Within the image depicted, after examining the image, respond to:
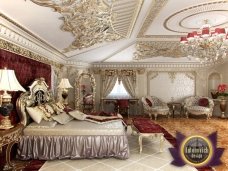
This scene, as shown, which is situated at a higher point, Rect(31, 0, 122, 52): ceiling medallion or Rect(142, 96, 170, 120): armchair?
Rect(31, 0, 122, 52): ceiling medallion

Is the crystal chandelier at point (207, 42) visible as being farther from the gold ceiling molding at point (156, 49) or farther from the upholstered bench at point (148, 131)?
the upholstered bench at point (148, 131)

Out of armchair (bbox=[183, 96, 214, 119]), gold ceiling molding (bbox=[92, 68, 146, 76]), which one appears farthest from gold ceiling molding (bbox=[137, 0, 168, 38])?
armchair (bbox=[183, 96, 214, 119])

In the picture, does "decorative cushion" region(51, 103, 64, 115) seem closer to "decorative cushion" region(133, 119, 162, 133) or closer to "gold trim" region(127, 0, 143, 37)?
"decorative cushion" region(133, 119, 162, 133)

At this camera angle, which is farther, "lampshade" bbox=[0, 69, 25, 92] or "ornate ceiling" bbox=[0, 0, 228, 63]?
"ornate ceiling" bbox=[0, 0, 228, 63]

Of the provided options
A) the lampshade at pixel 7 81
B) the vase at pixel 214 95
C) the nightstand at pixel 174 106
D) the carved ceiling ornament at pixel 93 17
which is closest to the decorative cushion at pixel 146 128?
the carved ceiling ornament at pixel 93 17

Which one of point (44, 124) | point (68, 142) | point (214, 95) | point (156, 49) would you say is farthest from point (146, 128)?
point (214, 95)

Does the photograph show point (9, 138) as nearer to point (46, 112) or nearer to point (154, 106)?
point (46, 112)

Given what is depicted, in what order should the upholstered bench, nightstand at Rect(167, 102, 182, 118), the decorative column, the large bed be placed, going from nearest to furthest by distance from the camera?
the large bed → the upholstered bench → the decorative column → nightstand at Rect(167, 102, 182, 118)

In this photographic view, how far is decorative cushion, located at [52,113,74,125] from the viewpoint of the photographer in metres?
4.54

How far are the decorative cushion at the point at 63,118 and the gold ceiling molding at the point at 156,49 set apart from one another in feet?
11.7

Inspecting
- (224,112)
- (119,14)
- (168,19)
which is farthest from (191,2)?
(224,112)

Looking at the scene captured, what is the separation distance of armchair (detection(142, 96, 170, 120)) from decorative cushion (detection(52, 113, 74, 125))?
14.6ft

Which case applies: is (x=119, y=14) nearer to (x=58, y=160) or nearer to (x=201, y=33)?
(x=201, y=33)

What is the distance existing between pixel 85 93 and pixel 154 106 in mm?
3119
